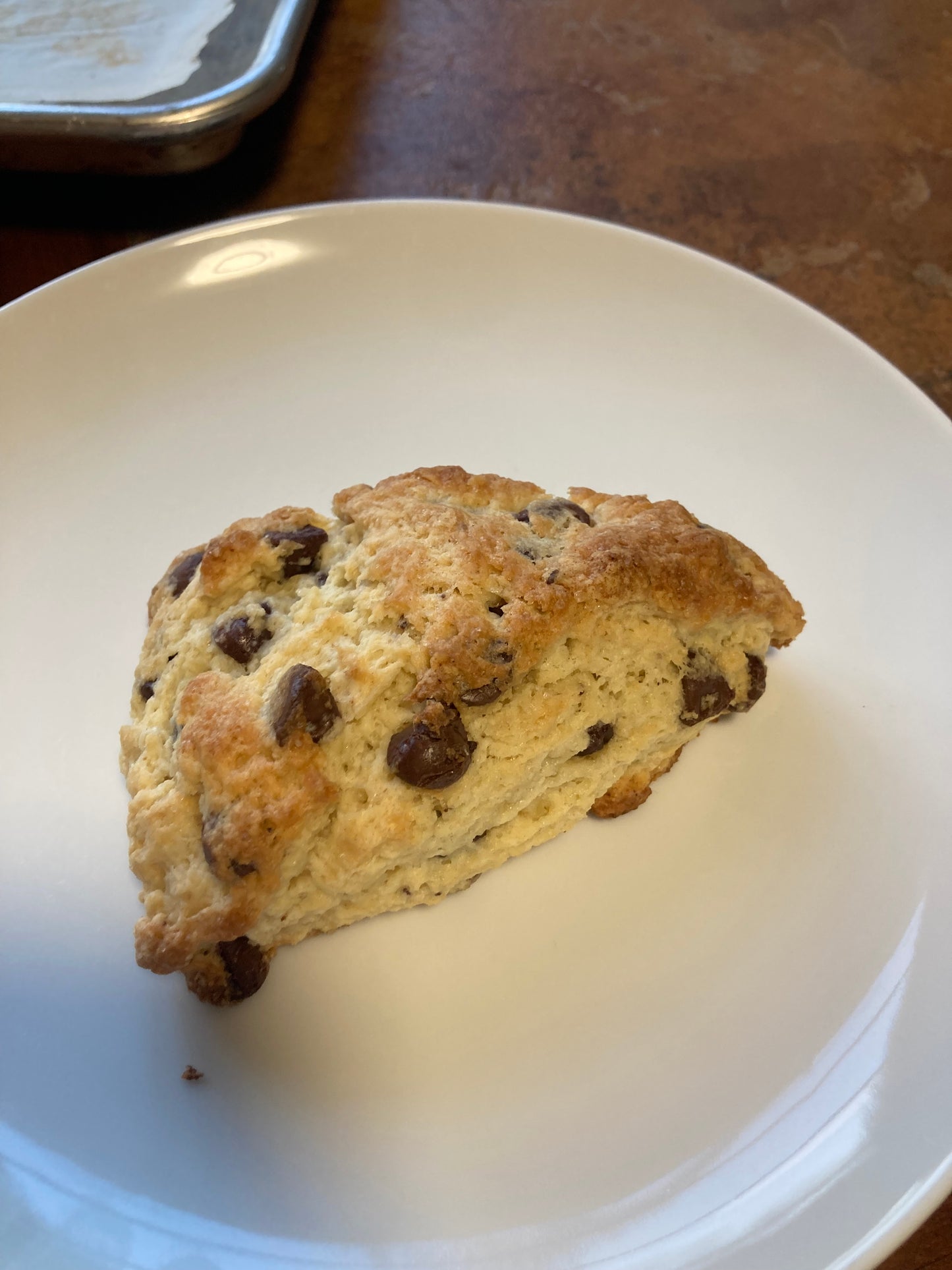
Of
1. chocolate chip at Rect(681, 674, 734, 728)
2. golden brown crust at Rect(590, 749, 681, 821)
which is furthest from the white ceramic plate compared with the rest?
chocolate chip at Rect(681, 674, 734, 728)

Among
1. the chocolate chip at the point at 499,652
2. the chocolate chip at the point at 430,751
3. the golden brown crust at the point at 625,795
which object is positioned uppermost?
the chocolate chip at the point at 499,652

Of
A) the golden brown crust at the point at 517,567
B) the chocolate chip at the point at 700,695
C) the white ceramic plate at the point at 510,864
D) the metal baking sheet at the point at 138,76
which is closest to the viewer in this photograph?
the white ceramic plate at the point at 510,864

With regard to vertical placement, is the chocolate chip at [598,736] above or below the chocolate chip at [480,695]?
below

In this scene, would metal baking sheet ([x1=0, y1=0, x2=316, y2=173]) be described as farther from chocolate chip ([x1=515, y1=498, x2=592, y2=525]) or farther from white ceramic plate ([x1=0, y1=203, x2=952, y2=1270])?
chocolate chip ([x1=515, y1=498, x2=592, y2=525])

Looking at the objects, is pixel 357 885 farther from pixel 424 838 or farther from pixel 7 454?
pixel 7 454

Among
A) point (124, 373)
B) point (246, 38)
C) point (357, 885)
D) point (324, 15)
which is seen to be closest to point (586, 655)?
point (357, 885)

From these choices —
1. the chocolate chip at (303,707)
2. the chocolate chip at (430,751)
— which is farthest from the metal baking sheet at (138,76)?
the chocolate chip at (430,751)

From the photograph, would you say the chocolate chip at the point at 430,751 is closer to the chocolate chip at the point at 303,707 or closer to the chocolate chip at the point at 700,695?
the chocolate chip at the point at 303,707
